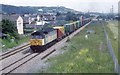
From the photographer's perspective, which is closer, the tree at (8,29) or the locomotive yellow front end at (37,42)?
the locomotive yellow front end at (37,42)

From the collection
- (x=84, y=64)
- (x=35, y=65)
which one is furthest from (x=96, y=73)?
(x=35, y=65)

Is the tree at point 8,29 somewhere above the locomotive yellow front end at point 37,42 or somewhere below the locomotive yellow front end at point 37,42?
above

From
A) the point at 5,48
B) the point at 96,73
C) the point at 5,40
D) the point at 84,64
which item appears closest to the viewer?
the point at 96,73

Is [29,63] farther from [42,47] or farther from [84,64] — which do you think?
[42,47]

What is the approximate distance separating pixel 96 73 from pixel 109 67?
2.03 metres

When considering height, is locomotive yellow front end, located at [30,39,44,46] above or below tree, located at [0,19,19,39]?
below

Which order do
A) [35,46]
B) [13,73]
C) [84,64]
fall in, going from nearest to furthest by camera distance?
[13,73] → [84,64] → [35,46]

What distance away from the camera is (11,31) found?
41.8 meters

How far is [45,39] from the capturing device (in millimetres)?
29031

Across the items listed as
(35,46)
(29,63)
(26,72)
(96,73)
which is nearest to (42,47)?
(35,46)

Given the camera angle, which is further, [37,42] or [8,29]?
[8,29]

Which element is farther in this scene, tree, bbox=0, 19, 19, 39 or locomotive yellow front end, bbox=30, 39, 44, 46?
tree, bbox=0, 19, 19, 39

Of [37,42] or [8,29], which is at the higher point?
[8,29]

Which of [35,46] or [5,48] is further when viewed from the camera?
[5,48]
